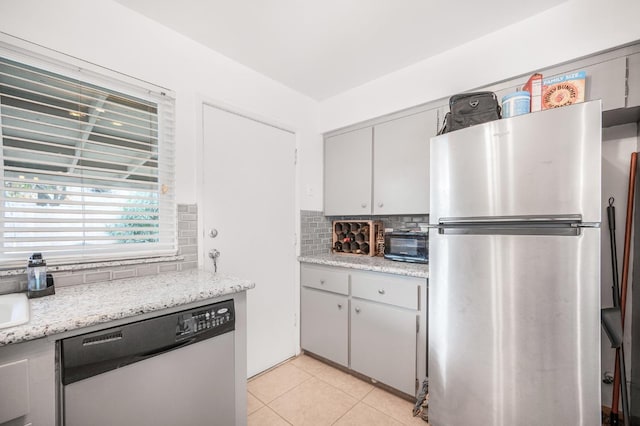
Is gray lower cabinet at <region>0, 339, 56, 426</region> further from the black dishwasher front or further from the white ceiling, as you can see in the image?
the white ceiling

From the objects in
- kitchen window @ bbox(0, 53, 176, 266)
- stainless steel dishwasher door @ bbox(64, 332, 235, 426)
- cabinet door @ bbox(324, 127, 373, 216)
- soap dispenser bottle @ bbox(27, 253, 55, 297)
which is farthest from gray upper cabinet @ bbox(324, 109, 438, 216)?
soap dispenser bottle @ bbox(27, 253, 55, 297)

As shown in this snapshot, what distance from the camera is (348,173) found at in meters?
2.61

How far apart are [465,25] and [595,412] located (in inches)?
84.6

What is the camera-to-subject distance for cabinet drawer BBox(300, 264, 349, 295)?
7.14 ft

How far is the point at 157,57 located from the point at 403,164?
1917mm

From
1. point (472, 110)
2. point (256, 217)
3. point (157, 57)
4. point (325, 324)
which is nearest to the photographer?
point (472, 110)

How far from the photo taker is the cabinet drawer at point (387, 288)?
179cm

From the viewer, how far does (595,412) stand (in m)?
1.11

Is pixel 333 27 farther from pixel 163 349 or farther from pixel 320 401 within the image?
pixel 320 401

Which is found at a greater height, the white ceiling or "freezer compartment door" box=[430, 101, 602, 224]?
the white ceiling

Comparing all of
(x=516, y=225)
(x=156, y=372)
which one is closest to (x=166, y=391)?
(x=156, y=372)

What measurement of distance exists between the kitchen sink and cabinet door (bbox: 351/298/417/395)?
1.81 meters

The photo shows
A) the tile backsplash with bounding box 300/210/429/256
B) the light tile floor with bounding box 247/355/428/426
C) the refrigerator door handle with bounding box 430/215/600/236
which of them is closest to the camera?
the refrigerator door handle with bounding box 430/215/600/236

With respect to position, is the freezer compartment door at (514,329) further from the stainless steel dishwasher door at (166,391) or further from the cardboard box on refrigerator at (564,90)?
the stainless steel dishwasher door at (166,391)
